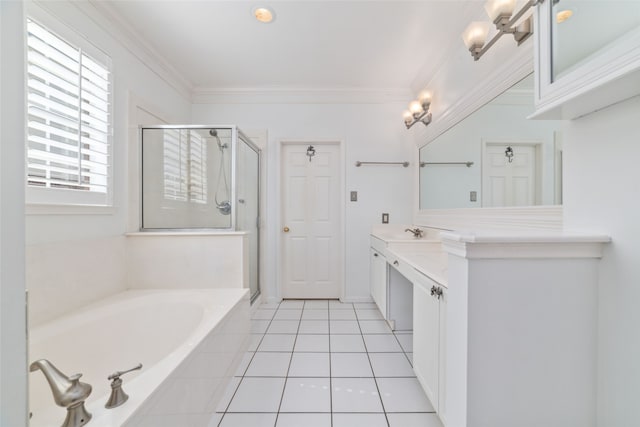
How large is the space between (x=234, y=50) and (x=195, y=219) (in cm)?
151

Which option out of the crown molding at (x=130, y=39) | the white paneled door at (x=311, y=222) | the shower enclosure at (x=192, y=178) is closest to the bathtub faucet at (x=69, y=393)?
the shower enclosure at (x=192, y=178)

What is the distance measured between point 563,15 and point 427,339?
56.4 inches

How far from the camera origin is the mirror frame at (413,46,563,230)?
124 cm

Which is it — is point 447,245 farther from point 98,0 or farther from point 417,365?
point 98,0

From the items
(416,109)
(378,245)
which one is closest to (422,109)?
(416,109)

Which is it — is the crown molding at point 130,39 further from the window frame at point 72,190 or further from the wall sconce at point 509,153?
the wall sconce at point 509,153

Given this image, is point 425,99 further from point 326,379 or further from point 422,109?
point 326,379

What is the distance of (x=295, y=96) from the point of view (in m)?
2.93

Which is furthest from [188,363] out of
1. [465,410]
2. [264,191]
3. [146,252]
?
[264,191]

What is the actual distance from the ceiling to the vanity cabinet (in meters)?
1.81

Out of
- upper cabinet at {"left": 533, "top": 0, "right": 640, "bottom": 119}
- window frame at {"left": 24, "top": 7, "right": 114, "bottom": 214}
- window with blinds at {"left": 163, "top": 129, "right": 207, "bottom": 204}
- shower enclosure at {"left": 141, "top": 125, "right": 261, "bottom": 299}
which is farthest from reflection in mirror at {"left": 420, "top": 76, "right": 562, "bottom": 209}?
window frame at {"left": 24, "top": 7, "right": 114, "bottom": 214}

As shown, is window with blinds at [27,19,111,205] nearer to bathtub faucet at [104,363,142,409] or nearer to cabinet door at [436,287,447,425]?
bathtub faucet at [104,363,142,409]

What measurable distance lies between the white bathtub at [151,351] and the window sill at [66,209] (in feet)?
1.91

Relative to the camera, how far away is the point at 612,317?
80 centimetres
